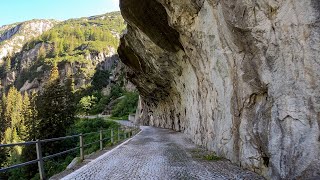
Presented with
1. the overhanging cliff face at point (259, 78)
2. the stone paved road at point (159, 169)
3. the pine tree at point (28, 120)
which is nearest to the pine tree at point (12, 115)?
the pine tree at point (28, 120)

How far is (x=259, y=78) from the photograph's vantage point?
302 inches

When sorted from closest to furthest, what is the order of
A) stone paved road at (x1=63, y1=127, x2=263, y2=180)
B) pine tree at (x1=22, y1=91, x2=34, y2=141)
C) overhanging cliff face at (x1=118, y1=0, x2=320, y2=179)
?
overhanging cliff face at (x1=118, y1=0, x2=320, y2=179)
stone paved road at (x1=63, y1=127, x2=263, y2=180)
pine tree at (x1=22, y1=91, x2=34, y2=141)

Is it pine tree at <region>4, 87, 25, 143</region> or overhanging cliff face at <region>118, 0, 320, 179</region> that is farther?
pine tree at <region>4, 87, 25, 143</region>

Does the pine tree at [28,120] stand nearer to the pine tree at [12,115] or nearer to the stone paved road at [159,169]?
the pine tree at [12,115]

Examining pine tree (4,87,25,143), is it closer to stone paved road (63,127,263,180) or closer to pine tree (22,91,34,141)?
pine tree (22,91,34,141)

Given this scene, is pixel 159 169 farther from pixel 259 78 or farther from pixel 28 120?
pixel 28 120

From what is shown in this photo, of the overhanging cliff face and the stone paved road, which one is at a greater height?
the overhanging cliff face

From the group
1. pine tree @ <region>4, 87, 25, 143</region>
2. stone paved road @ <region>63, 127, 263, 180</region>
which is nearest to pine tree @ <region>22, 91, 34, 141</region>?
pine tree @ <region>4, 87, 25, 143</region>

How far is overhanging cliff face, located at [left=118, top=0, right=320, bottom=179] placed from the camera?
19.0ft

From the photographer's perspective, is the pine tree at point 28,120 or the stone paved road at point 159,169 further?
the pine tree at point 28,120

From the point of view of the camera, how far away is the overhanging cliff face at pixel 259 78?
19.0 feet

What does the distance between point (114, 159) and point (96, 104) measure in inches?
3536

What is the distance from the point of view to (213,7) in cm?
1085

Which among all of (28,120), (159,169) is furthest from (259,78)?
(28,120)
